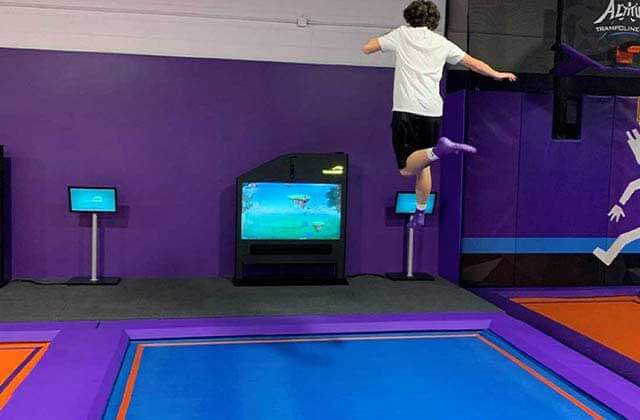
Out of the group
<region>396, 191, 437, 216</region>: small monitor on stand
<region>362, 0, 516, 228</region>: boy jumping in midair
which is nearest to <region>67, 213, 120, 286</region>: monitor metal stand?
<region>396, 191, 437, 216</region>: small monitor on stand

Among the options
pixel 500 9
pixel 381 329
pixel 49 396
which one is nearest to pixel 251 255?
pixel 381 329

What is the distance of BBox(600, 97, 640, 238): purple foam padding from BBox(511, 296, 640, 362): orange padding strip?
3.07ft

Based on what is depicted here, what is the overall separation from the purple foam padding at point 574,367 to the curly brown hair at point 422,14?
2.49 m

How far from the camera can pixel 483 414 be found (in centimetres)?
371

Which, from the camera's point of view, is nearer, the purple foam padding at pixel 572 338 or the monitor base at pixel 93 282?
the purple foam padding at pixel 572 338

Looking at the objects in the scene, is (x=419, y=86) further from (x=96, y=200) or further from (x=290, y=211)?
(x=96, y=200)

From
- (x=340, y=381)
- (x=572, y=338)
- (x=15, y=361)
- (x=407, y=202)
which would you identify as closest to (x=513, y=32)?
(x=407, y=202)

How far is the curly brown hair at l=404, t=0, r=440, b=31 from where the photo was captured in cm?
336

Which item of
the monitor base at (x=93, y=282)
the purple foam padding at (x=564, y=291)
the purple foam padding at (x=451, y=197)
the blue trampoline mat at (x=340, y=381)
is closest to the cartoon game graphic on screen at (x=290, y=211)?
the purple foam padding at (x=451, y=197)

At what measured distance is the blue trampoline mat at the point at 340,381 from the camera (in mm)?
3717

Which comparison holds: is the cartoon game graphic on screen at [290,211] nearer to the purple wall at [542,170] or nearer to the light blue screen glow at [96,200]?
the light blue screen glow at [96,200]

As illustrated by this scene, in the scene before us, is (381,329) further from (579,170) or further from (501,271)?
(579,170)

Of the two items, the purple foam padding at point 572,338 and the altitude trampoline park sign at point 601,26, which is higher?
the altitude trampoline park sign at point 601,26

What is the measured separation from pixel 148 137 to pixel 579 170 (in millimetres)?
4770
